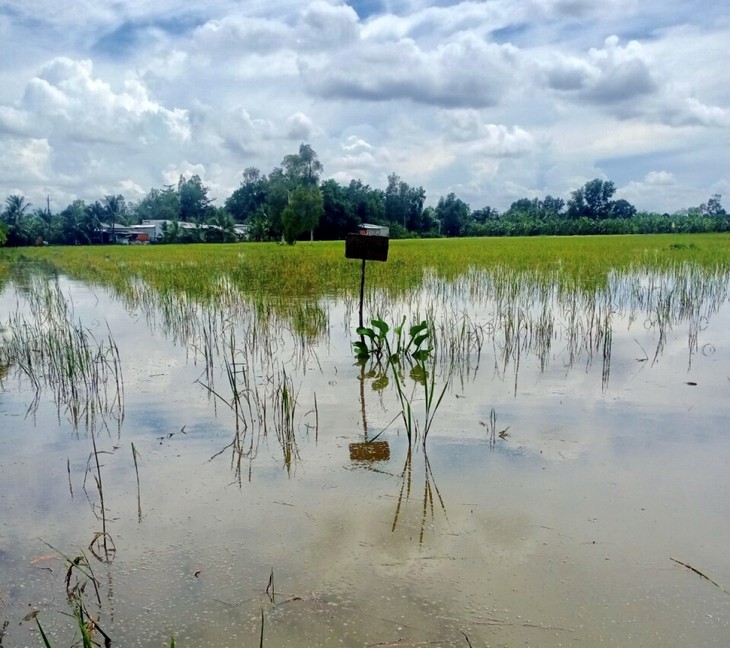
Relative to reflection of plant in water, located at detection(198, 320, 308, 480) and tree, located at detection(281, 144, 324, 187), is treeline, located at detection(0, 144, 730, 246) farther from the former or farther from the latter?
reflection of plant in water, located at detection(198, 320, 308, 480)

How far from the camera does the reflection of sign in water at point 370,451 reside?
12.3 feet

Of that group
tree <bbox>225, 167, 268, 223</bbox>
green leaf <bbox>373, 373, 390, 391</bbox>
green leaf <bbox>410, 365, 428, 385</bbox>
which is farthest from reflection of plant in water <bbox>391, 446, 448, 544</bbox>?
tree <bbox>225, 167, 268, 223</bbox>

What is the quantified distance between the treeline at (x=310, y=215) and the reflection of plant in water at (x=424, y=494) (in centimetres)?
3163

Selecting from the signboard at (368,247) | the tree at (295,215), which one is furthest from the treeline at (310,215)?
the signboard at (368,247)

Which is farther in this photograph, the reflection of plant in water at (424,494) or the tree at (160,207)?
the tree at (160,207)

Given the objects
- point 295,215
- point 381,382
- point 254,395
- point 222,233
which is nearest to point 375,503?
point 254,395

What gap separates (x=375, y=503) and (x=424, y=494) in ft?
0.88

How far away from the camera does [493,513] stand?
302 centimetres

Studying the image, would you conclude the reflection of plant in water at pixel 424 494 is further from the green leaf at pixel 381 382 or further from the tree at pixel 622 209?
the tree at pixel 622 209

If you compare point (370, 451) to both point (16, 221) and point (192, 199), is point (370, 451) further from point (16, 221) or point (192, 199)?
point (192, 199)

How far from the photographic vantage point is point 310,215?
41.2 metres

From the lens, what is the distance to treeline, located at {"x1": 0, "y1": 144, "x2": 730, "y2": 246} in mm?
50906

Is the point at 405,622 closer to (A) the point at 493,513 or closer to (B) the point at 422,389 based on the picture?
(A) the point at 493,513

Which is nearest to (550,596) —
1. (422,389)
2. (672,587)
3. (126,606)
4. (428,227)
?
(672,587)
